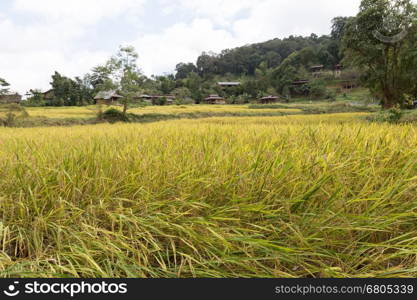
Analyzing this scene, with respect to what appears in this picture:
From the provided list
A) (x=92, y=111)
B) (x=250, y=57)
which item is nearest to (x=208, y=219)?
(x=92, y=111)

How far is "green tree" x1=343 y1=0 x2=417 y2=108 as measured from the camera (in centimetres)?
1711

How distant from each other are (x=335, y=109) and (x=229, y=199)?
37.1 metres

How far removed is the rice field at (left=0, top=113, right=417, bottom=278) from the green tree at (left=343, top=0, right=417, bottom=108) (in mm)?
19060

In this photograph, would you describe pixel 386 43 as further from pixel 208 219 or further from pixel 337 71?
pixel 337 71

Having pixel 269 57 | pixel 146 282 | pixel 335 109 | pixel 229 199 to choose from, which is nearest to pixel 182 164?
pixel 229 199

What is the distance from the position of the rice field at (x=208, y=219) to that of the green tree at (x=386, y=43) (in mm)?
19060

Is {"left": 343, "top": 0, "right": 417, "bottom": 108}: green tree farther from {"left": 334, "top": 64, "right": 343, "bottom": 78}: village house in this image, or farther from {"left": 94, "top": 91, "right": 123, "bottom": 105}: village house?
{"left": 334, "top": 64, "right": 343, "bottom": 78}: village house

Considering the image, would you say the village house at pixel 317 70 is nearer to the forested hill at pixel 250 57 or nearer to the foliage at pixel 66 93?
the forested hill at pixel 250 57

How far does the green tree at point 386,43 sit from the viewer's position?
1711cm

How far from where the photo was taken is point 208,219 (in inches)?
69.6

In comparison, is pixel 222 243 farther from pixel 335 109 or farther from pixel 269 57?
pixel 269 57

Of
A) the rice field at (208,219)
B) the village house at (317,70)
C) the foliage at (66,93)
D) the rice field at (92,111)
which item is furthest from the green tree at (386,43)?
the village house at (317,70)

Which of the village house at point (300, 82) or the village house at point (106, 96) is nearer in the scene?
the village house at point (106, 96)

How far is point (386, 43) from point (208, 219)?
21720 mm
